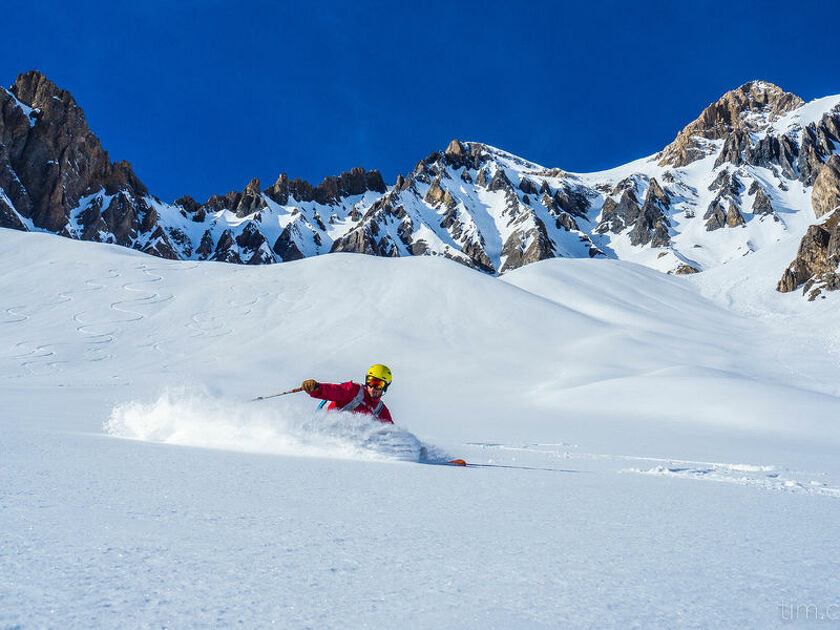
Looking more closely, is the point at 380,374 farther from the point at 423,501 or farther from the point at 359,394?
the point at 423,501

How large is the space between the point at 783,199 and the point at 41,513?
608 feet

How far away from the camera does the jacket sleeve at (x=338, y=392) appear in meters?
6.39

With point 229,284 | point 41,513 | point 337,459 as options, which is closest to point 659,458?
point 337,459

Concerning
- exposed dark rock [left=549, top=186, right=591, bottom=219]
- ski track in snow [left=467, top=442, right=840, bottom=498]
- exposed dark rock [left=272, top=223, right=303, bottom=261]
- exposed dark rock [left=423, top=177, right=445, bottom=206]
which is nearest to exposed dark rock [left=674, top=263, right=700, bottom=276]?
exposed dark rock [left=549, top=186, right=591, bottom=219]

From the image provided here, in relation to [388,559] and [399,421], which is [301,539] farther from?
[399,421]

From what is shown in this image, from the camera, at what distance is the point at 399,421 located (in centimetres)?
1216

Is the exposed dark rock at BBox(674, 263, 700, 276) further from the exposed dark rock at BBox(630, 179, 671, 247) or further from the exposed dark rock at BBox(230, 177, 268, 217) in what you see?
the exposed dark rock at BBox(230, 177, 268, 217)

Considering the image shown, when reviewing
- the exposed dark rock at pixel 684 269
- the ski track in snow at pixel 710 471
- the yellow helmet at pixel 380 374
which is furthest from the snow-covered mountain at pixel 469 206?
the yellow helmet at pixel 380 374

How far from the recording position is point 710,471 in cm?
596

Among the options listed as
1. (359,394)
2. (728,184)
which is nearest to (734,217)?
(728,184)

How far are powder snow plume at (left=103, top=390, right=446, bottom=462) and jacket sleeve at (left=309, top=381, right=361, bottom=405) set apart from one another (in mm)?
219

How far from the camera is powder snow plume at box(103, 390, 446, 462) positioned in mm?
5988

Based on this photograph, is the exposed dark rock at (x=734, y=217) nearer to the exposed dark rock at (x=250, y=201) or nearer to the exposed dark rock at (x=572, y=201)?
the exposed dark rock at (x=572, y=201)

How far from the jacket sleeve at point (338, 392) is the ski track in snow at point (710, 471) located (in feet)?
6.27
